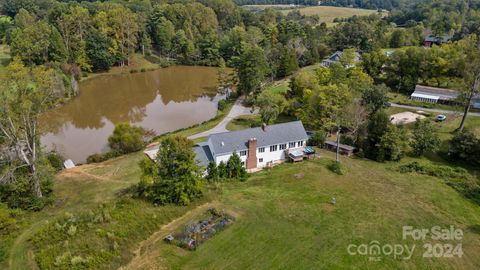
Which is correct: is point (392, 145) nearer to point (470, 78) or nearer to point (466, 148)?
point (466, 148)

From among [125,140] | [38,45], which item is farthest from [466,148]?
[38,45]

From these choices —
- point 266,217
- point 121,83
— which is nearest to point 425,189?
point 266,217

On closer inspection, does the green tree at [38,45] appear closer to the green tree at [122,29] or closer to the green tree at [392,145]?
the green tree at [122,29]

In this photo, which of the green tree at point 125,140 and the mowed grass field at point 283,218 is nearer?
the mowed grass field at point 283,218

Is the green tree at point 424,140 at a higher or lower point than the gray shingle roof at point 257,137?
lower

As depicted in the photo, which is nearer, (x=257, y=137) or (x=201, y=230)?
(x=201, y=230)

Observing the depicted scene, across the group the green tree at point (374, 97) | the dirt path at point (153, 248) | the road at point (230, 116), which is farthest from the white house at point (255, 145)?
the green tree at point (374, 97)

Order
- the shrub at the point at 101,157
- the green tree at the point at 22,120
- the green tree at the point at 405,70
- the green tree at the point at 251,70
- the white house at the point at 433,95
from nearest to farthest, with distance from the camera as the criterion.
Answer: the green tree at the point at 22,120
the shrub at the point at 101,157
the white house at the point at 433,95
the green tree at the point at 251,70
the green tree at the point at 405,70
